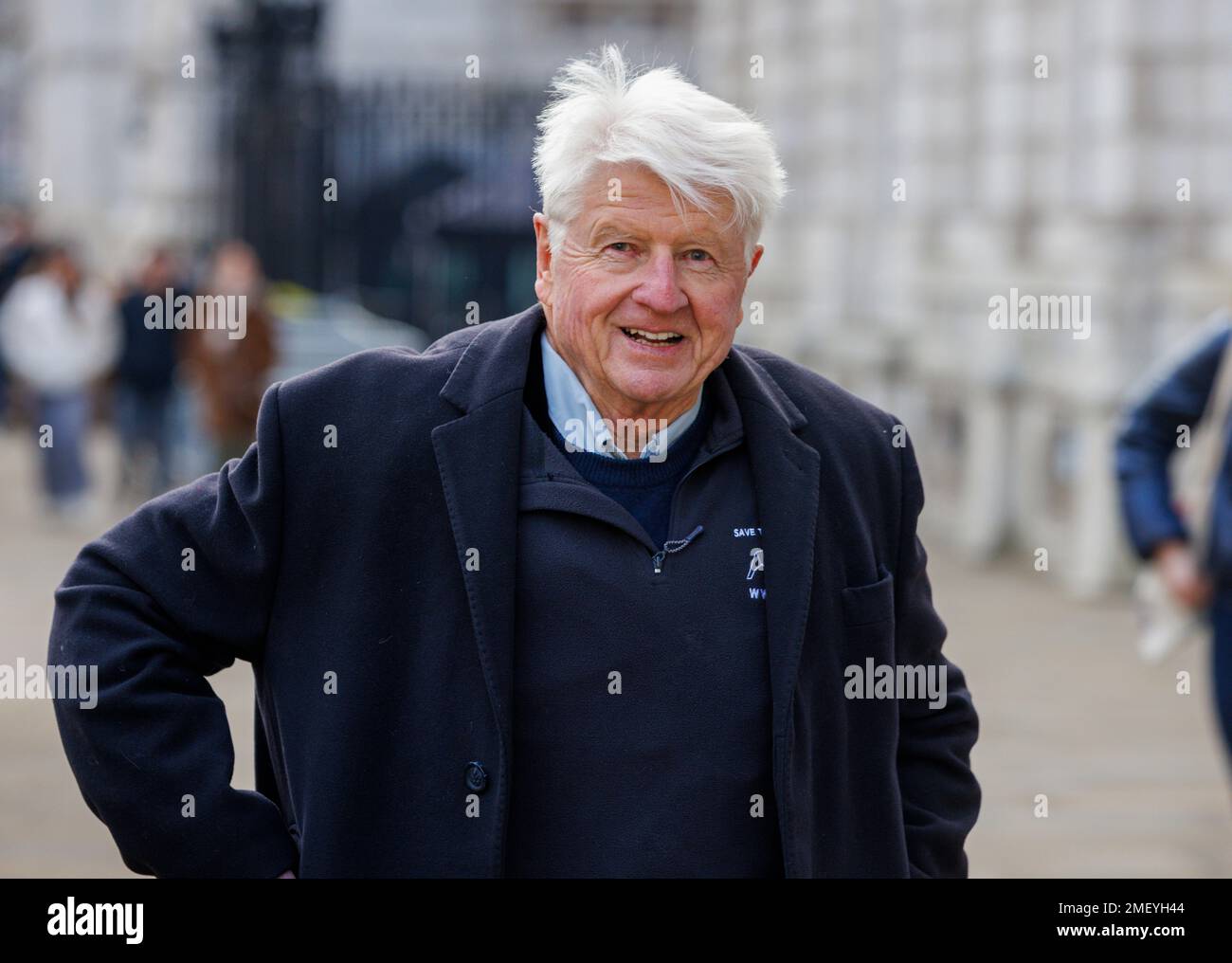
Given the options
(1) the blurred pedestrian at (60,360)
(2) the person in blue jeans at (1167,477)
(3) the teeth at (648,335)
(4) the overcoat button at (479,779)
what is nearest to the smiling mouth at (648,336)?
(3) the teeth at (648,335)

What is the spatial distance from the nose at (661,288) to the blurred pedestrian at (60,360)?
12.5 m

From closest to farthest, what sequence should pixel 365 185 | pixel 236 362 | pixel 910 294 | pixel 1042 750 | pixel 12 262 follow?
pixel 1042 750
pixel 236 362
pixel 910 294
pixel 12 262
pixel 365 185

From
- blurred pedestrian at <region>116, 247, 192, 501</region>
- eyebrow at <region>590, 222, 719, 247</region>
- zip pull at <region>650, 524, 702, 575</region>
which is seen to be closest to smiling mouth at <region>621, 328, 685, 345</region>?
eyebrow at <region>590, 222, 719, 247</region>

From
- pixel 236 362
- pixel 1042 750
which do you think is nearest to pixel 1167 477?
pixel 1042 750

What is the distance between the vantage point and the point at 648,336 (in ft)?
9.23

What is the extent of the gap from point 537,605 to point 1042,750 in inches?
227

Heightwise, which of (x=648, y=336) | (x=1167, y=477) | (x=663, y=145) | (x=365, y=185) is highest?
(x=365, y=185)

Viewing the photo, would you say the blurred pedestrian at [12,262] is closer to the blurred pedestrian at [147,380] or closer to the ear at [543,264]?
the blurred pedestrian at [147,380]

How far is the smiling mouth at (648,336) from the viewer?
281 centimetres

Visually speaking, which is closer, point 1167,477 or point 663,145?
point 663,145

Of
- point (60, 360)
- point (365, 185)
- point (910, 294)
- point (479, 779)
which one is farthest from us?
point (365, 185)

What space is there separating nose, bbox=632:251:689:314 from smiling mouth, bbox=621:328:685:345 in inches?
1.7

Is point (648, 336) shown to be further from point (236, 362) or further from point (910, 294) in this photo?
point (910, 294)
